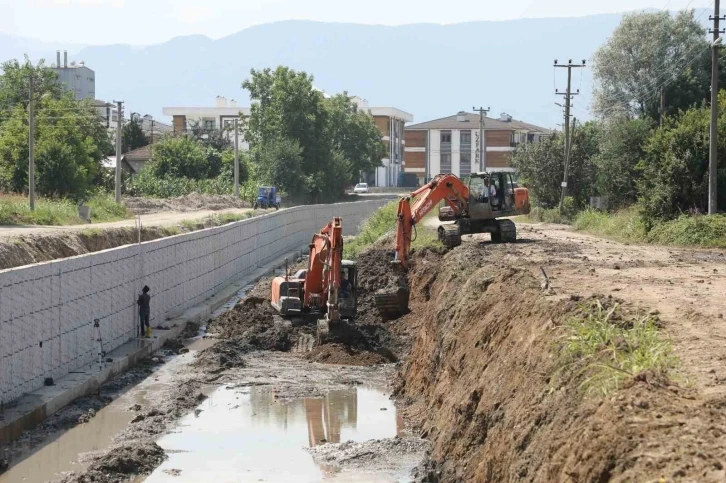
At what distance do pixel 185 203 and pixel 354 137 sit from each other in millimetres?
46256

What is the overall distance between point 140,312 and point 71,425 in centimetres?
934

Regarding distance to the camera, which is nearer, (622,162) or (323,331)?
(323,331)

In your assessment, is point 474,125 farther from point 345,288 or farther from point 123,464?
point 123,464

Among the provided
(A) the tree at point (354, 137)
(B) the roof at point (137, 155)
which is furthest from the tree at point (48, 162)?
(A) the tree at point (354, 137)

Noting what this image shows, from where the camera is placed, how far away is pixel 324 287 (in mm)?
27938

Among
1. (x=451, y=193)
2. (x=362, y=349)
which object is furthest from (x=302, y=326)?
(x=451, y=193)

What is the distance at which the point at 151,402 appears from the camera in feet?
69.8

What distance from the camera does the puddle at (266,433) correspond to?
16.0m

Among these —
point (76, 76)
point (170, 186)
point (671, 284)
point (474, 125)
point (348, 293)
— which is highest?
point (76, 76)

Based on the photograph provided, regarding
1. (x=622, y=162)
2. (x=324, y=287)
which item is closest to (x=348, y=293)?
(x=324, y=287)

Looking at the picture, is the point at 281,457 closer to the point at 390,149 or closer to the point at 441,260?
the point at 441,260

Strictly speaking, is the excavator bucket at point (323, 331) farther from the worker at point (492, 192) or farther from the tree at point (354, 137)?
the tree at point (354, 137)

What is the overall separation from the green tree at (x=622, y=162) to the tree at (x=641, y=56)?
1991 centimetres

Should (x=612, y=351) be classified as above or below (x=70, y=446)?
above
